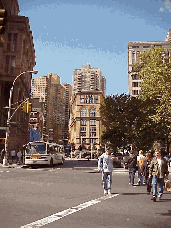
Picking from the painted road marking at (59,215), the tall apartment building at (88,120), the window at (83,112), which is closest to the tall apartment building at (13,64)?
the painted road marking at (59,215)

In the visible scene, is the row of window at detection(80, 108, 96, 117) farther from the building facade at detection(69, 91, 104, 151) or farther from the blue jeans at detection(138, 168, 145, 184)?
the blue jeans at detection(138, 168, 145, 184)

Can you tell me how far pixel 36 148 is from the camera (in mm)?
30984

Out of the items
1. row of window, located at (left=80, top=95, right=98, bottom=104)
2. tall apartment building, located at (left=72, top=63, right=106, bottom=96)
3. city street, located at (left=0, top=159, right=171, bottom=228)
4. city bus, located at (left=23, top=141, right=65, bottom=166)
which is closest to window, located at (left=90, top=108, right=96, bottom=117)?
row of window, located at (left=80, top=95, right=98, bottom=104)

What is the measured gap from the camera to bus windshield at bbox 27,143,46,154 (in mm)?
30625

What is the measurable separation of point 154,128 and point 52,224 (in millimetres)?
36870

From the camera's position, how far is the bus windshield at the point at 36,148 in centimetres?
3062

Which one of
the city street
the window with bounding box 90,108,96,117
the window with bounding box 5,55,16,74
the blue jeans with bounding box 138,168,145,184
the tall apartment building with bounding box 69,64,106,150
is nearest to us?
the city street

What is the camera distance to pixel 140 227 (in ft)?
19.6

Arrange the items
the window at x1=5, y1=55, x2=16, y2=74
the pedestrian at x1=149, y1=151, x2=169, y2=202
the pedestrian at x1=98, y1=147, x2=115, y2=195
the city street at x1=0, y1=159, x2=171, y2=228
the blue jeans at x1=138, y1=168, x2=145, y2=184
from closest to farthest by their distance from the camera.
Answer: the city street at x1=0, y1=159, x2=171, y2=228 → the pedestrian at x1=149, y1=151, x2=169, y2=202 → the pedestrian at x1=98, y1=147, x2=115, y2=195 → the blue jeans at x1=138, y1=168, x2=145, y2=184 → the window at x1=5, y1=55, x2=16, y2=74

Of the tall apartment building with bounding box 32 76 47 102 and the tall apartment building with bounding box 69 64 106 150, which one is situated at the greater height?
the tall apartment building with bounding box 32 76 47 102

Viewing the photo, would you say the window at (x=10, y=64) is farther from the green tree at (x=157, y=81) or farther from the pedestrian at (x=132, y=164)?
the pedestrian at (x=132, y=164)

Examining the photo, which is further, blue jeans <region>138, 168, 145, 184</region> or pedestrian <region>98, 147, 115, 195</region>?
blue jeans <region>138, 168, 145, 184</region>

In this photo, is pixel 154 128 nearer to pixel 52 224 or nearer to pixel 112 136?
pixel 112 136

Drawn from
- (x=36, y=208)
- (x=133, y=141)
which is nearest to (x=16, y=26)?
(x=133, y=141)
